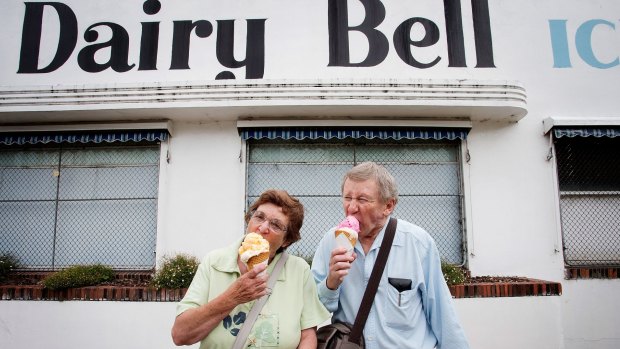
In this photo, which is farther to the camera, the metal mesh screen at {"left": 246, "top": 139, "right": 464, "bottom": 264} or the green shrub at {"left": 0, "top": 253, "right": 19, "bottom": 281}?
the metal mesh screen at {"left": 246, "top": 139, "right": 464, "bottom": 264}

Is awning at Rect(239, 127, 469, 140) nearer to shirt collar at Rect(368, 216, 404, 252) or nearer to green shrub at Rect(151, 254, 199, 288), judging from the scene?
green shrub at Rect(151, 254, 199, 288)

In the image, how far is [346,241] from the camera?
2.04m

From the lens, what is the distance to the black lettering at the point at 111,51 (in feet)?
19.6

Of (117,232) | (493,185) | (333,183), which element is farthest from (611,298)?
(117,232)

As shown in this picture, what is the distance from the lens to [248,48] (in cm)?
596

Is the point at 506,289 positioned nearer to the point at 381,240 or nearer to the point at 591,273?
the point at 591,273

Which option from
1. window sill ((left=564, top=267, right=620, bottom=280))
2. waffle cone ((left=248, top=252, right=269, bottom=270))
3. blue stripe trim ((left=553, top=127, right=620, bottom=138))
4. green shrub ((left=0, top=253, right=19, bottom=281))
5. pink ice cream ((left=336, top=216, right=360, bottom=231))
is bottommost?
window sill ((left=564, top=267, right=620, bottom=280))

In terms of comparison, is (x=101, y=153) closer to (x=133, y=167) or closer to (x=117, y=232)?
(x=133, y=167)

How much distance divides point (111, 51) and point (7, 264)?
357cm

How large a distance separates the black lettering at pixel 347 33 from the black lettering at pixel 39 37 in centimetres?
419

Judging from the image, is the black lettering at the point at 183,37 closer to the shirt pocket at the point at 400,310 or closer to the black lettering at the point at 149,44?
the black lettering at the point at 149,44

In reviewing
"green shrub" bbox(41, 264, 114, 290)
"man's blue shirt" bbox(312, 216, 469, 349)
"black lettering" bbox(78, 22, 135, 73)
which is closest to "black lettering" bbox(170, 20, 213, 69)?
"black lettering" bbox(78, 22, 135, 73)

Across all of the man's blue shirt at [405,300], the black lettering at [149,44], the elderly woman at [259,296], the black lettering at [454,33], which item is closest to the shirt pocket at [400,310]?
the man's blue shirt at [405,300]

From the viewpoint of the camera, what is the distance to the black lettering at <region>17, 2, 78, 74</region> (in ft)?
19.8
